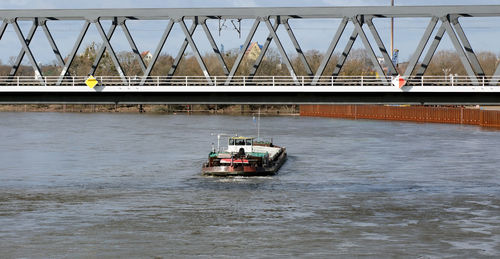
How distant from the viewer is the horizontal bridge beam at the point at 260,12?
47219 mm

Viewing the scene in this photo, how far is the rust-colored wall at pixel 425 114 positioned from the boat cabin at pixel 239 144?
252ft

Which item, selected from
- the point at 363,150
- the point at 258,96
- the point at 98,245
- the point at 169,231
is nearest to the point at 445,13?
the point at 258,96

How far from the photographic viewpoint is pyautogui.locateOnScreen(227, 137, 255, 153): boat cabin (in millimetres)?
83500

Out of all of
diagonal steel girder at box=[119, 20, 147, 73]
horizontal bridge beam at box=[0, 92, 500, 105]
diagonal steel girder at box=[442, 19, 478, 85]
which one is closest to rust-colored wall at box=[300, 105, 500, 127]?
diagonal steel girder at box=[442, 19, 478, 85]

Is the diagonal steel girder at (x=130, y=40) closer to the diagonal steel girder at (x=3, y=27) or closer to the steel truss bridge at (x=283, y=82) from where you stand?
the steel truss bridge at (x=283, y=82)

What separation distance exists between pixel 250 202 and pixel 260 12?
1561 centimetres

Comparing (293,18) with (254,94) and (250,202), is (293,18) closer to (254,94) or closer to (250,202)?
(254,94)

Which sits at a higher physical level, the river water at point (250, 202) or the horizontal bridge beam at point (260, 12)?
the horizontal bridge beam at point (260, 12)

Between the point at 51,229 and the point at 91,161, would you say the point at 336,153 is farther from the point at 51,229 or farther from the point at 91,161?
the point at 51,229

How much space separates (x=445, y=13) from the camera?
4819 centimetres

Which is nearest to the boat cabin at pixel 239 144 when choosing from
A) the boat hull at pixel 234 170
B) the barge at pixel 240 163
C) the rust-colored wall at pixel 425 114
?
the barge at pixel 240 163

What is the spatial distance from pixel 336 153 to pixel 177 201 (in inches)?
1777

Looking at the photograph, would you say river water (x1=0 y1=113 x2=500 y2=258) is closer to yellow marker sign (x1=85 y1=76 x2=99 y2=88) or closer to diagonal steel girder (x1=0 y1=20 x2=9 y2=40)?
yellow marker sign (x1=85 y1=76 x2=99 y2=88)

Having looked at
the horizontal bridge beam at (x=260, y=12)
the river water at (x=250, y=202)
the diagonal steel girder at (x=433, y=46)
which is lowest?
the river water at (x=250, y=202)
